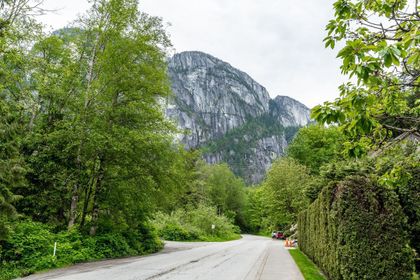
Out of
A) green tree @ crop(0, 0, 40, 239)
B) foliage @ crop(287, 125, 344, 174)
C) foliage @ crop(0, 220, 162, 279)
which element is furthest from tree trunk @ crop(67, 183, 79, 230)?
foliage @ crop(287, 125, 344, 174)

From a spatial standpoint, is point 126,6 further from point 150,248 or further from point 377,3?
point 377,3

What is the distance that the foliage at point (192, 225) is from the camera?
36.4 meters

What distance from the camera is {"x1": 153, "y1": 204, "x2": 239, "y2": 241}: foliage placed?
3644cm

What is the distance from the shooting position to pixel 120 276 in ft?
34.4

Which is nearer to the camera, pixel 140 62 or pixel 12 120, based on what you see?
pixel 12 120

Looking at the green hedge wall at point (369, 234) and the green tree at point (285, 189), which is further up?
the green tree at point (285, 189)

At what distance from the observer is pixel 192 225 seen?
143 ft

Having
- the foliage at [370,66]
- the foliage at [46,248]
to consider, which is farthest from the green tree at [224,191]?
the foliage at [370,66]

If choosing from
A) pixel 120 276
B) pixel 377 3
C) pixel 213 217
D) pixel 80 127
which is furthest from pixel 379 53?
pixel 213 217

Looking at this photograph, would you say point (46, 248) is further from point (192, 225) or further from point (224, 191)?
point (224, 191)

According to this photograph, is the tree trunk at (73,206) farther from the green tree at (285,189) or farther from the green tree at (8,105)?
the green tree at (285,189)

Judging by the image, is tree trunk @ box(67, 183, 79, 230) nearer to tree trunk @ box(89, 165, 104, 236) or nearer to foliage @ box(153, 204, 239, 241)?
tree trunk @ box(89, 165, 104, 236)

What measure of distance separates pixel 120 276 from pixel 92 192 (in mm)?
7999

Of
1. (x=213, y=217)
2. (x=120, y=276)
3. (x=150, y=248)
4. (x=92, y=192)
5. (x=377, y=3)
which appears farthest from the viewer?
(x=213, y=217)
